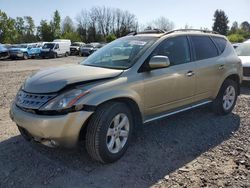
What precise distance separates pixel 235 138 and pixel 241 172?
1186mm

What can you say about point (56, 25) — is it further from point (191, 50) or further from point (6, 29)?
point (191, 50)

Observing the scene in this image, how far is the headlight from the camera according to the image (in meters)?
3.23

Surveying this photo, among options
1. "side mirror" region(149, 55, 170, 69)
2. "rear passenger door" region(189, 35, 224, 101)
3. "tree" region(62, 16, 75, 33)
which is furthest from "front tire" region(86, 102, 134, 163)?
"tree" region(62, 16, 75, 33)

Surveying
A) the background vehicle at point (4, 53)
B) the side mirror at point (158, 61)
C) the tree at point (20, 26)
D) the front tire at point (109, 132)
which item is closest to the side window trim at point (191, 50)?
the side mirror at point (158, 61)

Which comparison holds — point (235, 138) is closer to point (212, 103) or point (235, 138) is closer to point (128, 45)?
point (212, 103)

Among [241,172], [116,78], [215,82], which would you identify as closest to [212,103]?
[215,82]

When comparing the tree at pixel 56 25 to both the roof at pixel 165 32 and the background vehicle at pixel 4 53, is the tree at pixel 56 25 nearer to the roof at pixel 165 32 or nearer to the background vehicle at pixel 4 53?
the background vehicle at pixel 4 53

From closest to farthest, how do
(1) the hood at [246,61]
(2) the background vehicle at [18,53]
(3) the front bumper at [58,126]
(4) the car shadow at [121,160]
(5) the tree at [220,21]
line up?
(3) the front bumper at [58,126] → (4) the car shadow at [121,160] → (1) the hood at [246,61] → (2) the background vehicle at [18,53] → (5) the tree at [220,21]

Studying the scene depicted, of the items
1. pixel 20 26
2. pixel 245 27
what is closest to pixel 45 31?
pixel 20 26

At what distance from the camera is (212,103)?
5574 mm

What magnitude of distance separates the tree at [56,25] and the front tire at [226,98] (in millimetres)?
61568

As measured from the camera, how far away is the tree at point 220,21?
69475mm

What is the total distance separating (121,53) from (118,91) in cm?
101

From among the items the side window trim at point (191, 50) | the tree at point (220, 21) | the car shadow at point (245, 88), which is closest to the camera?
the side window trim at point (191, 50)
